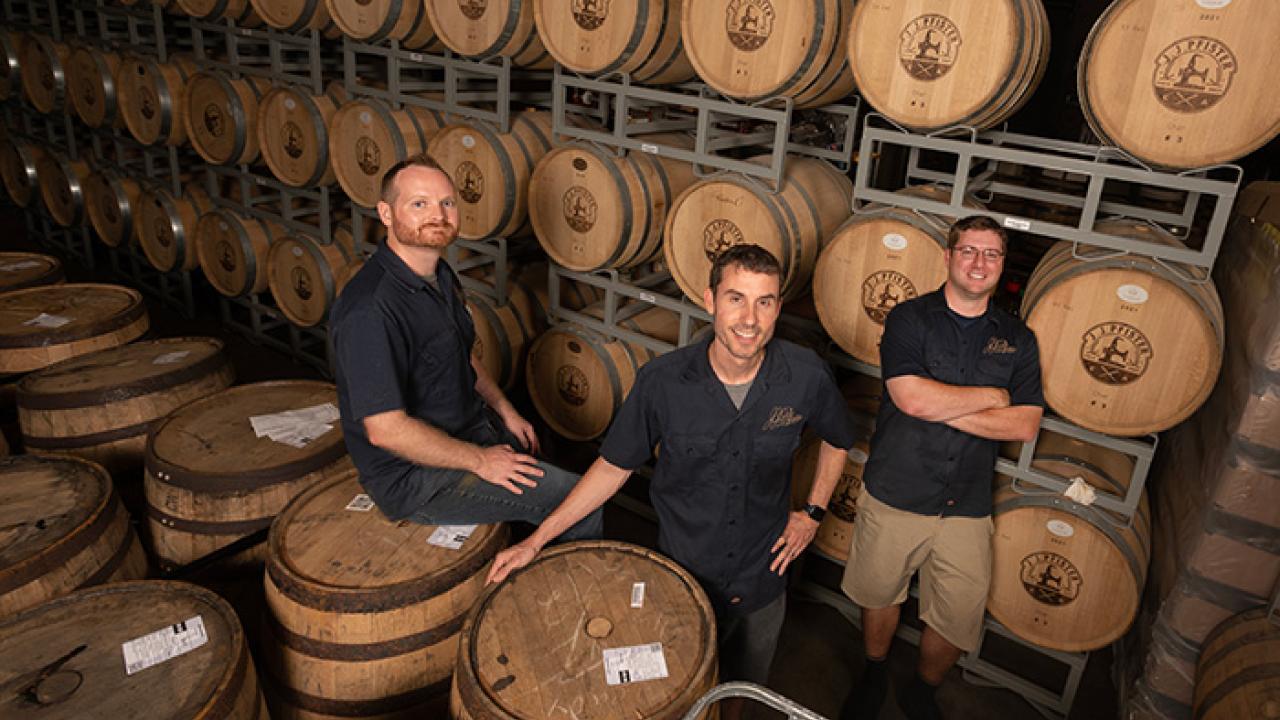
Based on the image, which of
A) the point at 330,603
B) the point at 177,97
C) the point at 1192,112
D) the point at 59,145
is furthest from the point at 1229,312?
the point at 59,145

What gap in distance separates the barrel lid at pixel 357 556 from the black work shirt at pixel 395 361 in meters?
0.11

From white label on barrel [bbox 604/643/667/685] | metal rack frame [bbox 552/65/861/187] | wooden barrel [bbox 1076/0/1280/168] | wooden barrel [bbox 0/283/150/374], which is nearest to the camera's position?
white label on barrel [bbox 604/643/667/685]

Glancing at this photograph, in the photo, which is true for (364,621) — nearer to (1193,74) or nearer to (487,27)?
(1193,74)

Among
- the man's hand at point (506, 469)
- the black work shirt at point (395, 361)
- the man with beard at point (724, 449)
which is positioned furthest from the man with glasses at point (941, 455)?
the black work shirt at point (395, 361)

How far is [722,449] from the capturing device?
2.71 m

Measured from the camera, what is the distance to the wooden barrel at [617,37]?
4.04m

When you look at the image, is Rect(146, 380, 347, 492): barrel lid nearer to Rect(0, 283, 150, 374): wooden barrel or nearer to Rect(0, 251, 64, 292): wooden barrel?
Rect(0, 283, 150, 374): wooden barrel

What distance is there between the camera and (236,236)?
22.0 feet

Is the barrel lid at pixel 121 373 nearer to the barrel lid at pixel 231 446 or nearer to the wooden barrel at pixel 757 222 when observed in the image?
the barrel lid at pixel 231 446

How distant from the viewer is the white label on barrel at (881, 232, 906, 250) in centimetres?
353

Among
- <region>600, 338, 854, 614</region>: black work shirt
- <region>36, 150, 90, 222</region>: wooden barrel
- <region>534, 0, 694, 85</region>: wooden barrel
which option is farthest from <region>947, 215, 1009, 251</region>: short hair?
<region>36, 150, 90, 222</region>: wooden barrel

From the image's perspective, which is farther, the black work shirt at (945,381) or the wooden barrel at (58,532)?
the black work shirt at (945,381)

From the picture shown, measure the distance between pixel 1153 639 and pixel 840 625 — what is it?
1.51m

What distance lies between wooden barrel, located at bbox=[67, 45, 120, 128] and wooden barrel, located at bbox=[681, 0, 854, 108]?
247 inches
